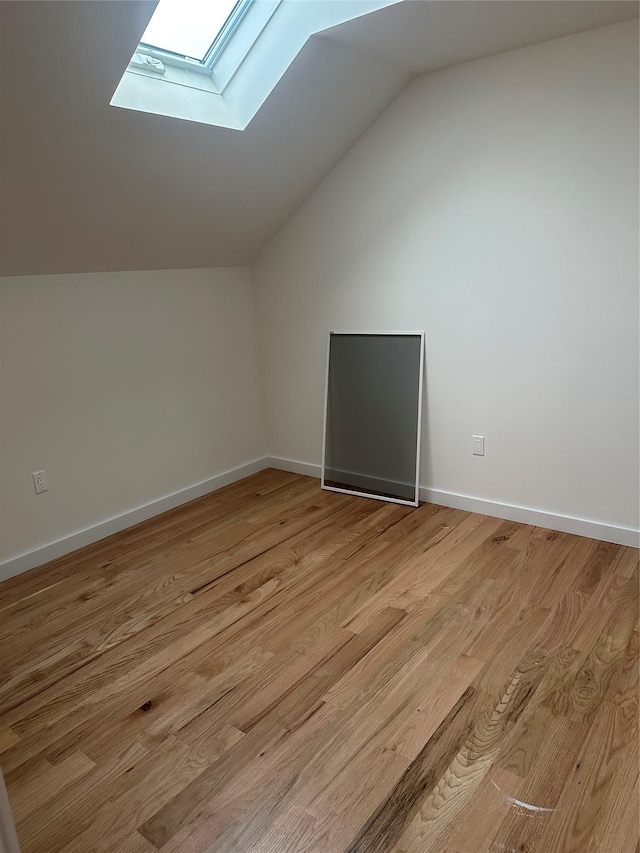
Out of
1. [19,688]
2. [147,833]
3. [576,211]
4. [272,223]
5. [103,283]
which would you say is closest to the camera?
[147,833]

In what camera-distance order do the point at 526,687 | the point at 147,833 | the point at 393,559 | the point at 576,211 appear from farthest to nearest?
the point at 393,559
the point at 576,211
the point at 526,687
the point at 147,833

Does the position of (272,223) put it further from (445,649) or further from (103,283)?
(445,649)

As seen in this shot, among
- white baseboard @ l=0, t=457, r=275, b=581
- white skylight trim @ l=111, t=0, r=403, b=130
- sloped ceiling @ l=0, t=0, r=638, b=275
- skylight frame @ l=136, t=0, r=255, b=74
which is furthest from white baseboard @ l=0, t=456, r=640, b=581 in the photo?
skylight frame @ l=136, t=0, r=255, b=74

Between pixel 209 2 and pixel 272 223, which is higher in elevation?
pixel 209 2

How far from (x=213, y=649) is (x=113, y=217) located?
1.88m

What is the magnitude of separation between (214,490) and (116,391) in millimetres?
913

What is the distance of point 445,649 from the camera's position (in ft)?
7.26

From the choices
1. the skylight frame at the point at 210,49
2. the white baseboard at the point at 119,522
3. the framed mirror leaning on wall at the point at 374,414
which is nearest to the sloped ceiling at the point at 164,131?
the skylight frame at the point at 210,49

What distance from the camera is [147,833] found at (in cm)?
159

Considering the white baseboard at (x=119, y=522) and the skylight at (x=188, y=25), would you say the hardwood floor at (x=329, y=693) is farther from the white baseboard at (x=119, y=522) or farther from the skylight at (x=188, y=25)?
the skylight at (x=188, y=25)

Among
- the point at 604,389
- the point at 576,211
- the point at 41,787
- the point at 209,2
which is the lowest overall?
the point at 41,787

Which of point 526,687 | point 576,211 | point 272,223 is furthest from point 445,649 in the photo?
point 272,223

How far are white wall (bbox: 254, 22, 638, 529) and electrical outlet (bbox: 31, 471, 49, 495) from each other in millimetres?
1743

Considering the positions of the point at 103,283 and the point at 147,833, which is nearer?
the point at 147,833
